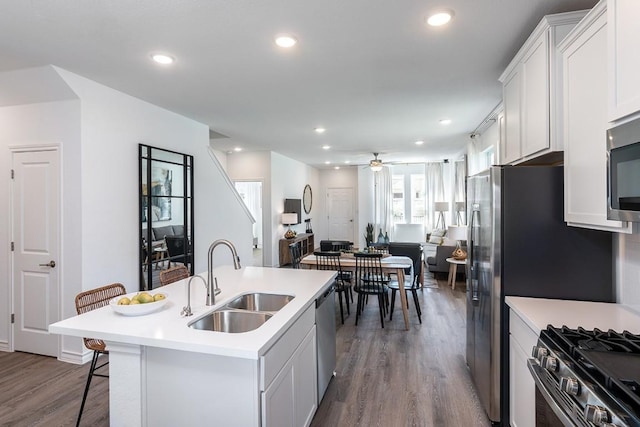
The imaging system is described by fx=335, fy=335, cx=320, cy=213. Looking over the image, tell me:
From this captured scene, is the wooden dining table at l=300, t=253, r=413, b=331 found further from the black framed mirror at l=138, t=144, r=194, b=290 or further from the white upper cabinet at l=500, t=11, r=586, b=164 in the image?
Result: the white upper cabinet at l=500, t=11, r=586, b=164

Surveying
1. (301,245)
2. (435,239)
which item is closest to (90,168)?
(301,245)

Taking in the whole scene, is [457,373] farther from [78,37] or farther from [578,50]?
[78,37]

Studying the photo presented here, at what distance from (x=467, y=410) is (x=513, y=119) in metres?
2.18

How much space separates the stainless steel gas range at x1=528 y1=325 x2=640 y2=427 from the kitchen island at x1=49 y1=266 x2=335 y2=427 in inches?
45.1

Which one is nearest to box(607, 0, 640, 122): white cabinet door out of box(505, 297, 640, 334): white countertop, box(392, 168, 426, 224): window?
box(505, 297, 640, 334): white countertop

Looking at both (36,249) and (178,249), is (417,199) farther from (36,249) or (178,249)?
(36,249)

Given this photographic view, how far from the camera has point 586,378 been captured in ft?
3.75

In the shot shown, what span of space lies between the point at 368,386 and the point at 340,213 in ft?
26.0

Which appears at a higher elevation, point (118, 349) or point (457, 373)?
point (118, 349)

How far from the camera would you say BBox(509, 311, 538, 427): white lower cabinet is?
173cm

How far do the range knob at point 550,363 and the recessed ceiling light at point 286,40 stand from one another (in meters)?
2.36

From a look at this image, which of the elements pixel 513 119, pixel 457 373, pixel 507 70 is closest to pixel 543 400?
pixel 457 373

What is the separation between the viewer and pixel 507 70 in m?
2.68

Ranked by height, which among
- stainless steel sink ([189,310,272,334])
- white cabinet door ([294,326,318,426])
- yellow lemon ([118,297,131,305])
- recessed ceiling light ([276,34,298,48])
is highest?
recessed ceiling light ([276,34,298,48])
